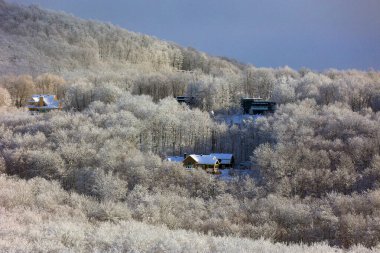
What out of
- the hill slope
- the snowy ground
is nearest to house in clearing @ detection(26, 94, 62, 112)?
the hill slope

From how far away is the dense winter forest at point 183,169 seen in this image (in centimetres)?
2525

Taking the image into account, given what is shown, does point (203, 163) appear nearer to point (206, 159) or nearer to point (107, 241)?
point (206, 159)

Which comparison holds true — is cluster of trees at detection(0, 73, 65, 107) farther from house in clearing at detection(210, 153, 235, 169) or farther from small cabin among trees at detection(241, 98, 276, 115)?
house in clearing at detection(210, 153, 235, 169)

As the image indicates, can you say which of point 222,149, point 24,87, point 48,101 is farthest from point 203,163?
point 24,87

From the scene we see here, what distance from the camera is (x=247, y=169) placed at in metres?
57.8

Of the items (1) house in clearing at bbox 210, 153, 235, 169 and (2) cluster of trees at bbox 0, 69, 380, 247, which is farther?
(1) house in clearing at bbox 210, 153, 235, 169

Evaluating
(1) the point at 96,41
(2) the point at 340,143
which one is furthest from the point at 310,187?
(1) the point at 96,41

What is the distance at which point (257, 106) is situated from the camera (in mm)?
81625

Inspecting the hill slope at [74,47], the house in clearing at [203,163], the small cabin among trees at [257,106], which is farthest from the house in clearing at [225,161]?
the hill slope at [74,47]

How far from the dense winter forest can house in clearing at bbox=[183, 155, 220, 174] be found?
3.24 metres

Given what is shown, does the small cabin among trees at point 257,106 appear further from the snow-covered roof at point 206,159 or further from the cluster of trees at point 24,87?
the cluster of trees at point 24,87

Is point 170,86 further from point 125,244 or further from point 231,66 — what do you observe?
point 125,244

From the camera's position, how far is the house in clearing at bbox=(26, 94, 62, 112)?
84575mm

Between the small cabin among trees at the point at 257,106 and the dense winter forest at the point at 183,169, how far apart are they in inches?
90.9
